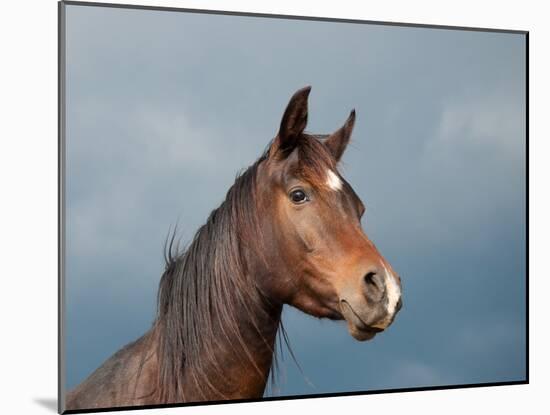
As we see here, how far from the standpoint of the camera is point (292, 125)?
3.38 metres

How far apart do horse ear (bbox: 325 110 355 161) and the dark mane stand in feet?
0.89

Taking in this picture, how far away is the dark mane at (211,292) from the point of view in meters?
3.24

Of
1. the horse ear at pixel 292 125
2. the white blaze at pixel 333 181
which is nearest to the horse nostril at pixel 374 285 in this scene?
the white blaze at pixel 333 181

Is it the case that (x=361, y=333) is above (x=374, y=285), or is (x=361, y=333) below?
below

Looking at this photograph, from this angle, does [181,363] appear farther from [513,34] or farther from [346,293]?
[513,34]

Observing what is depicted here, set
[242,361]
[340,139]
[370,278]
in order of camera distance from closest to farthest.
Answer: [370,278], [242,361], [340,139]

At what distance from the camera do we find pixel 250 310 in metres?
3.30

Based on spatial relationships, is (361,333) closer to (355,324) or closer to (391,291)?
(355,324)

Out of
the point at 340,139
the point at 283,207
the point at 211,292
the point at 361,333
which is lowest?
the point at 361,333

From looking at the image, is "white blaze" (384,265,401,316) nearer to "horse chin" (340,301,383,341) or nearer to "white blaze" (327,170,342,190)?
"horse chin" (340,301,383,341)

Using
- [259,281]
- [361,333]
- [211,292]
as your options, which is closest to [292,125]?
[259,281]

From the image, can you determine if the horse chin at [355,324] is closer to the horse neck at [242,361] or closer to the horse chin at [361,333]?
the horse chin at [361,333]

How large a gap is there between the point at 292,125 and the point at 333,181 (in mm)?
277

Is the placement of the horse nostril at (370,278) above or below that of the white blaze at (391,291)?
above
